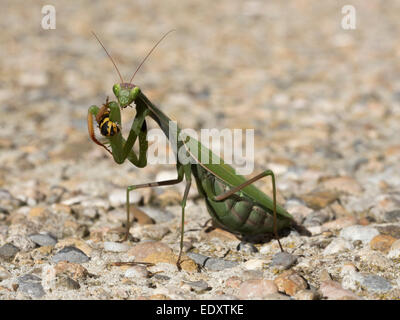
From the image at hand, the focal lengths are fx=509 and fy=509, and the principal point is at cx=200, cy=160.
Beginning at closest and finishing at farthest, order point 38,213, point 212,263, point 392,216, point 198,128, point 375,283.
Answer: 1. point 375,283
2. point 212,263
3. point 392,216
4. point 38,213
5. point 198,128

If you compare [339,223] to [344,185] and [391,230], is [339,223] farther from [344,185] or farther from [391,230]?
[344,185]

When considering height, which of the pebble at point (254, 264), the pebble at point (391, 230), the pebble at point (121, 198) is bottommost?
the pebble at point (254, 264)

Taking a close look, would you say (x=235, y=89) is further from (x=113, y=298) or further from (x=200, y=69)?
(x=113, y=298)

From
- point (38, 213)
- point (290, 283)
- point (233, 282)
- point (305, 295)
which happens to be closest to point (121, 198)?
point (38, 213)

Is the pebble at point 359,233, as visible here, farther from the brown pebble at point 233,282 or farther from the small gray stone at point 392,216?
the brown pebble at point 233,282

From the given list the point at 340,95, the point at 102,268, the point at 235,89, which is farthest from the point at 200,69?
the point at 102,268

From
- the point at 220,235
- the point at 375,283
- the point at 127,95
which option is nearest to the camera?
the point at 375,283

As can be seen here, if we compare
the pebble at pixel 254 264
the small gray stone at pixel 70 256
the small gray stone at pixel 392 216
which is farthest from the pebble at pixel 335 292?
the small gray stone at pixel 70 256

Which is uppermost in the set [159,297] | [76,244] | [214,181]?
[214,181]

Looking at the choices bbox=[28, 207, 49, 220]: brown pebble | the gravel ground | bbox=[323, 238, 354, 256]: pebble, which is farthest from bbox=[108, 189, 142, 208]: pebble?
bbox=[323, 238, 354, 256]: pebble
